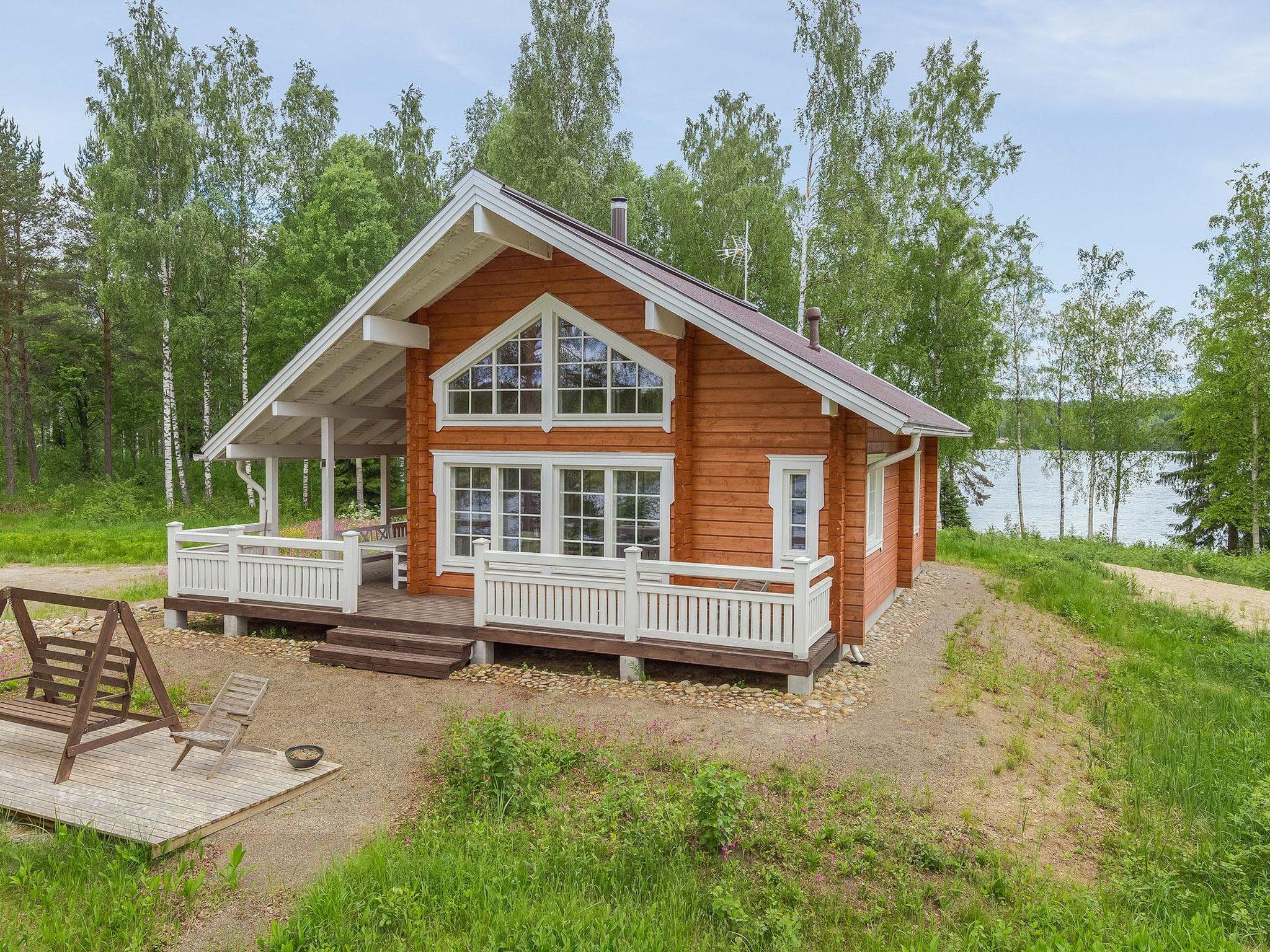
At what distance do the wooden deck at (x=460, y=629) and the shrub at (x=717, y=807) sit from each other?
9.53 feet

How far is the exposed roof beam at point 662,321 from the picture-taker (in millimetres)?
9016

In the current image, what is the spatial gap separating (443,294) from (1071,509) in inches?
2294

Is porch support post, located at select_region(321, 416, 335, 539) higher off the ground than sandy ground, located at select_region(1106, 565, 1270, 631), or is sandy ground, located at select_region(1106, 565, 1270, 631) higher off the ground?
porch support post, located at select_region(321, 416, 335, 539)

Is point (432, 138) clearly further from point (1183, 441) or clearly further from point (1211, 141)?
point (1183, 441)

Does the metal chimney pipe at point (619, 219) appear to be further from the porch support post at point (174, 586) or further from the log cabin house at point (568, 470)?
the porch support post at point (174, 586)

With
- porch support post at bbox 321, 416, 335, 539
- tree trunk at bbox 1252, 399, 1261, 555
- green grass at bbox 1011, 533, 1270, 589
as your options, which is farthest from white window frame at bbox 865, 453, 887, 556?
tree trunk at bbox 1252, 399, 1261, 555

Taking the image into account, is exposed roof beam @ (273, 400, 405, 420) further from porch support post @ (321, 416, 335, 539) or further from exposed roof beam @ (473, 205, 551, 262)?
exposed roof beam @ (473, 205, 551, 262)

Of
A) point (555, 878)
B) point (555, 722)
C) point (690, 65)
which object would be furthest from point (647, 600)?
point (690, 65)

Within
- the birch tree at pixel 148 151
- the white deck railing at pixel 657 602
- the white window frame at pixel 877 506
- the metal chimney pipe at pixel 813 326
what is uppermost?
the birch tree at pixel 148 151

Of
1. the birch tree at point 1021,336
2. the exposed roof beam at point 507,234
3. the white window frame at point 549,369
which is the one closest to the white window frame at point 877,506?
the white window frame at point 549,369

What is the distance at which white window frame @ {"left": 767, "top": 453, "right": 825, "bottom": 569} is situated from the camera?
9.16 m

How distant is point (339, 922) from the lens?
4.16 metres

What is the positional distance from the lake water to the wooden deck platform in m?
23.7

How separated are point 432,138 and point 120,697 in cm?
2609
